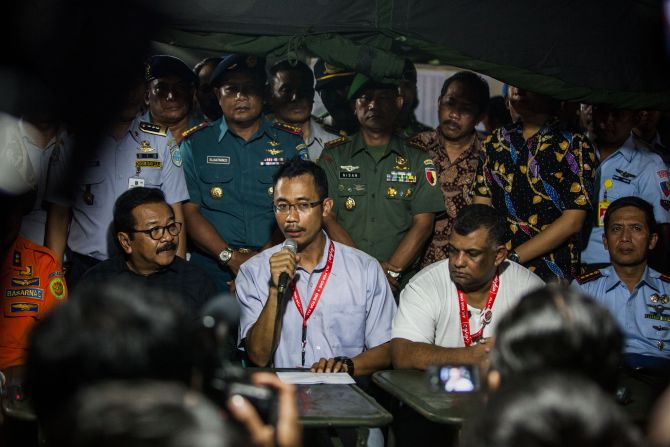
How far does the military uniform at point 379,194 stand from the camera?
5.34 m

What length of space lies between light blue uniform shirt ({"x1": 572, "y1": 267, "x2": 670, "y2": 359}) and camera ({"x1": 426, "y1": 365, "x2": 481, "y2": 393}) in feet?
9.18

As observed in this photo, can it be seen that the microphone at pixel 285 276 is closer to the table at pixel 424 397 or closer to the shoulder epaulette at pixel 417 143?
the table at pixel 424 397

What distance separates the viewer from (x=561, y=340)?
6.10 ft

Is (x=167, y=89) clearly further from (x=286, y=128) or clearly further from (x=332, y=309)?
(x=332, y=309)

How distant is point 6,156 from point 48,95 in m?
0.49

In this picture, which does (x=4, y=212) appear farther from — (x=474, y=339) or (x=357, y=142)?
(x=474, y=339)

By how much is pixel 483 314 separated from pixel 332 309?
86 cm

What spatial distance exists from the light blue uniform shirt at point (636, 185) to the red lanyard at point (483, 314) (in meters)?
1.26

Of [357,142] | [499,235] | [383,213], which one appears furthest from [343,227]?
[499,235]

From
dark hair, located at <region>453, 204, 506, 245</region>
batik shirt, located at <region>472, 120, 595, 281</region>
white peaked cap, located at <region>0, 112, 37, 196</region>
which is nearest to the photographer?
dark hair, located at <region>453, 204, 506, 245</region>

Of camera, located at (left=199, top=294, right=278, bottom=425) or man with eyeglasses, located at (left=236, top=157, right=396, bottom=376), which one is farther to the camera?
man with eyeglasses, located at (left=236, top=157, right=396, bottom=376)

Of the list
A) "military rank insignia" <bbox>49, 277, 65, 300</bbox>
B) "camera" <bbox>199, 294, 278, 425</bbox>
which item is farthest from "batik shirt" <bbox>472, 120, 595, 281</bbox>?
"camera" <bbox>199, 294, 278, 425</bbox>

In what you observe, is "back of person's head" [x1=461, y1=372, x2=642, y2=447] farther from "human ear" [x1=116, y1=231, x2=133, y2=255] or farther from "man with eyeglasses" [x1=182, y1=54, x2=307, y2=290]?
"man with eyeglasses" [x1=182, y1=54, x2=307, y2=290]

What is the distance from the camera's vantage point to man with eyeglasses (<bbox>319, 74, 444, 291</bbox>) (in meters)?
5.29
